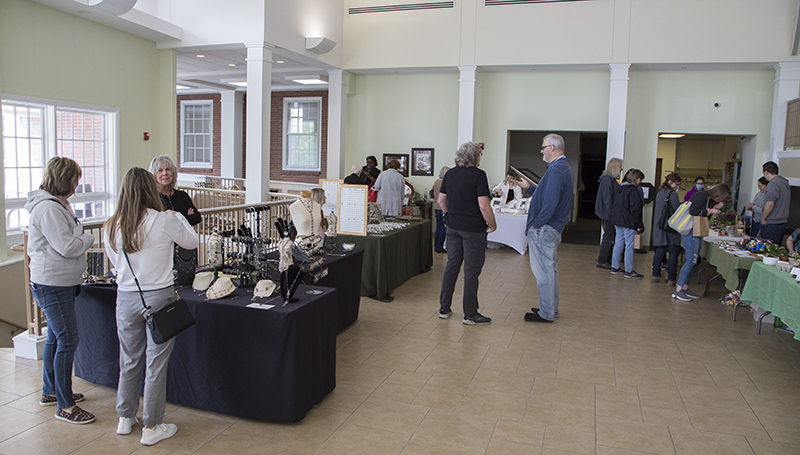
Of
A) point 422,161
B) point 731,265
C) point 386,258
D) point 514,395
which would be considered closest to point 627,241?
point 731,265

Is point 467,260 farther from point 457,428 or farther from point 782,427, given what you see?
point 782,427

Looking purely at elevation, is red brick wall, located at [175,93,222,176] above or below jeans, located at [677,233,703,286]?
above

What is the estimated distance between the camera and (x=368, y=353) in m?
4.82

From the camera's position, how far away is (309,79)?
45.5ft

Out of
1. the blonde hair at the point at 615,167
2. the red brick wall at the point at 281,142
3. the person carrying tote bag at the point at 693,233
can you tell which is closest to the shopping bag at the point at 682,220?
the person carrying tote bag at the point at 693,233

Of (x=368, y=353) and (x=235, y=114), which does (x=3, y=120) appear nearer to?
(x=368, y=353)

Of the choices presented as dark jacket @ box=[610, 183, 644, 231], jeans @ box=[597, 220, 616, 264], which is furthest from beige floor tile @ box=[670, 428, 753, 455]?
jeans @ box=[597, 220, 616, 264]

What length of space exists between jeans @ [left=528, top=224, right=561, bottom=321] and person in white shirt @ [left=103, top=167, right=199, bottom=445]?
3.45 meters

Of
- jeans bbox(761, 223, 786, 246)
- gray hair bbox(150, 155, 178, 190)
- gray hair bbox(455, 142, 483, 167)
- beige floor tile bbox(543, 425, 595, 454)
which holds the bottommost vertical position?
beige floor tile bbox(543, 425, 595, 454)

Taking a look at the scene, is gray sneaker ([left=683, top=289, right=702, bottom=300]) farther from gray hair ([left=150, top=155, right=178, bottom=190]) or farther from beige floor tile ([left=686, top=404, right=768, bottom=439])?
gray hair ([left=150, top=155, right=178, bottom=190])

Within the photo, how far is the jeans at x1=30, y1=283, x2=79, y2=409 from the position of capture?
340 cm

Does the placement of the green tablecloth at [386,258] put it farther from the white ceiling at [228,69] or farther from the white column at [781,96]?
the white column at [781,96]

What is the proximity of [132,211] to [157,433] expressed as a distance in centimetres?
126

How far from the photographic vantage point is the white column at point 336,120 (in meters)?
12.2
